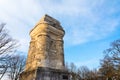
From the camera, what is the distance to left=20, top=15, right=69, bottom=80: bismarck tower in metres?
14.3

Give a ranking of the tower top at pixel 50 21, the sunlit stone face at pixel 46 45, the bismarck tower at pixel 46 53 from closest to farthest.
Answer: the bismarck tower at pixel 46 53, the sunlit stone face at pixel 46 45, the tower top at pixel 50 21

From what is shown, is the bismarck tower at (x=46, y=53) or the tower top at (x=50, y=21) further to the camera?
the tower top at (x=50, y=21)

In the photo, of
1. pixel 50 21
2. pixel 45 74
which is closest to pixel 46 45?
pixel 45 74

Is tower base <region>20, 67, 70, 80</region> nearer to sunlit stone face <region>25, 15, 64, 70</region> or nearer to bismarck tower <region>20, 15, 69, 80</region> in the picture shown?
bismarck tower <region>20, 15, 69, 80</region>

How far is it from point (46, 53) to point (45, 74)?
2.14 meters

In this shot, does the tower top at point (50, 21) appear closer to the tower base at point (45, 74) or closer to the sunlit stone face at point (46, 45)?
the sunlit stone face at point (46, 45)

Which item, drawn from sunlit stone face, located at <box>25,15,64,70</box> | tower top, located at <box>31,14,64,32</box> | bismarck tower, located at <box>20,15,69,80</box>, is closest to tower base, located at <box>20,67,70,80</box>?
bismarck tower, located at <box>20,15,69,80</box>

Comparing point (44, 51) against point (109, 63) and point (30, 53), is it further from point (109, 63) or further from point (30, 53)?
point (109, 63)

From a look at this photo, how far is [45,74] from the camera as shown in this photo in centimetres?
1405

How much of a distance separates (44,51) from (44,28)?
2695 millimetres

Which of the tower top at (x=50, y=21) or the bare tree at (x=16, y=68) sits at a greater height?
the tower top at (x=50, y=21)

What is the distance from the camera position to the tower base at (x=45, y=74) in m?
13.9

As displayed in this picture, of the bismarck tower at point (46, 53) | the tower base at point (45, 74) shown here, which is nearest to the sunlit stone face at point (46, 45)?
the bismarck tower at point (46, 53)

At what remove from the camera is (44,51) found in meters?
15.3
